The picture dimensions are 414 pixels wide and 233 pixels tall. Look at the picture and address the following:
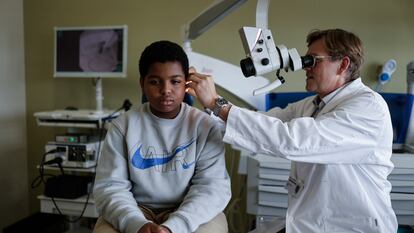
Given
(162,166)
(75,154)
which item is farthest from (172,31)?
(162,166)

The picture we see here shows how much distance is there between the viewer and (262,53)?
1041mm

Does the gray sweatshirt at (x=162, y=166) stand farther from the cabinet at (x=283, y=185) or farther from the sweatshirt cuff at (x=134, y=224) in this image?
the cabinet at (x=283, y=185)

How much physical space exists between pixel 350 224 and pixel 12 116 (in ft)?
7.12

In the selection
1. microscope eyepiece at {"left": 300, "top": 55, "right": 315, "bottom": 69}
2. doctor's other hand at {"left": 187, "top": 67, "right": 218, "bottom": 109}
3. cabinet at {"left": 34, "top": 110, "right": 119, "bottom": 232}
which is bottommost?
cabinet at {"left": 34, "top": 110, "right": 119, "bottom": 232}

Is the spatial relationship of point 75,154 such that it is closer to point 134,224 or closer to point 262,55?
point 134,224

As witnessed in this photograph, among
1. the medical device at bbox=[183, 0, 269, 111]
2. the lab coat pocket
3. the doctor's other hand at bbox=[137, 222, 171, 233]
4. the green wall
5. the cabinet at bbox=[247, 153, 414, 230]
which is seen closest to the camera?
the doctor's other hand at bbox=[137, 222, 171, 233]

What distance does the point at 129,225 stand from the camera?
37.9 inches

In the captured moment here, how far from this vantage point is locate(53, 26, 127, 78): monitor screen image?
2.00 meters

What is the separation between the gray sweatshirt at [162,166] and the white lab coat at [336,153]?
0.55ft

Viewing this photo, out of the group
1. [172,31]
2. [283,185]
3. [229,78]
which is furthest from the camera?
[172,31]

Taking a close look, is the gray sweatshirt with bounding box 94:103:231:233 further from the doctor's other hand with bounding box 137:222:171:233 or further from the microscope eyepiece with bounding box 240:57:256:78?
the microscope eyepiece with bounding box 240:57:256:78

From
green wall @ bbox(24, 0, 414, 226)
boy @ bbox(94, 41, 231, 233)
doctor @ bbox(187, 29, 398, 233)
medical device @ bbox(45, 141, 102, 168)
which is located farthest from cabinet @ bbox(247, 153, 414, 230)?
medical device @ bbox(45, 141, 102, 168)

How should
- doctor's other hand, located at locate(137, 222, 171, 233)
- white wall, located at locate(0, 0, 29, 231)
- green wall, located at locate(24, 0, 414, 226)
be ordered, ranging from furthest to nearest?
white wall, located at locate(0, 0, 29, 231) < green wall, located at locate(24, 0, 414, 226) < doctor's other hand, located at locate(137, 222, 171, 233)

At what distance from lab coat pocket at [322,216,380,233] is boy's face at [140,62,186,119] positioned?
1.91 ft
